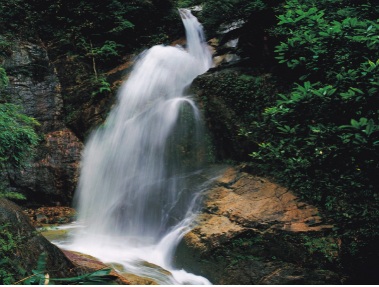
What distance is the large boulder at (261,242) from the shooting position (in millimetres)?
5062

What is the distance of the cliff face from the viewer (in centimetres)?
934

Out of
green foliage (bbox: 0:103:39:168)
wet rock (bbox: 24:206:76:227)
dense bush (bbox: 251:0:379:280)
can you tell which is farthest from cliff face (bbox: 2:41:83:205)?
dense bush (bbox: 251:0:379:280)

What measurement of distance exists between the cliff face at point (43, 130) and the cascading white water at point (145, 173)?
1.97 ft

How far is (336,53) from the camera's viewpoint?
145 inches

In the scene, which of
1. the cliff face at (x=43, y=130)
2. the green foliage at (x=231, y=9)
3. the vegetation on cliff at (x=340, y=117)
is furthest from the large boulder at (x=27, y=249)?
the green foliage at (x=231, y=9)

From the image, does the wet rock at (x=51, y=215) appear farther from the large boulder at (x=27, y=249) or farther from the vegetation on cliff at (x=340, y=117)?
the vegetation on cliff at (x=340, y=117)

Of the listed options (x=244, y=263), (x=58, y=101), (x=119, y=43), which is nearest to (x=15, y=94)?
(x=58, y=101)

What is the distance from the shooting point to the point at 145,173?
321 inches

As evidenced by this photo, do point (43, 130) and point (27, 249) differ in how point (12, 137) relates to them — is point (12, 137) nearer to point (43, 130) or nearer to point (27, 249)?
point (27, 249)

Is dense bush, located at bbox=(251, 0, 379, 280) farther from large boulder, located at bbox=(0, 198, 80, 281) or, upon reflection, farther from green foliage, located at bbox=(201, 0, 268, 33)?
green foliage, located at bbox=(201, 0, 268, 33)

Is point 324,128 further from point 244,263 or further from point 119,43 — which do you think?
point 119,43

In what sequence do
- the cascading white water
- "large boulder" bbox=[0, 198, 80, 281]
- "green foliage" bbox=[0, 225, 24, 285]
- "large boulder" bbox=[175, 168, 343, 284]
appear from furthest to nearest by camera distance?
1. the cascading white water
2. "large boulder" bbox=[175, 168, 343, 284]
3. "large boulder" bbox=[0, 198, 80, 281]
4. "green foliage" bbox=[0, 225, 24, 285]

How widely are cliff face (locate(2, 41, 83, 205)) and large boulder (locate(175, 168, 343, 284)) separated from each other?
17.2 feet

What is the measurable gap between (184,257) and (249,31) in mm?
6400
